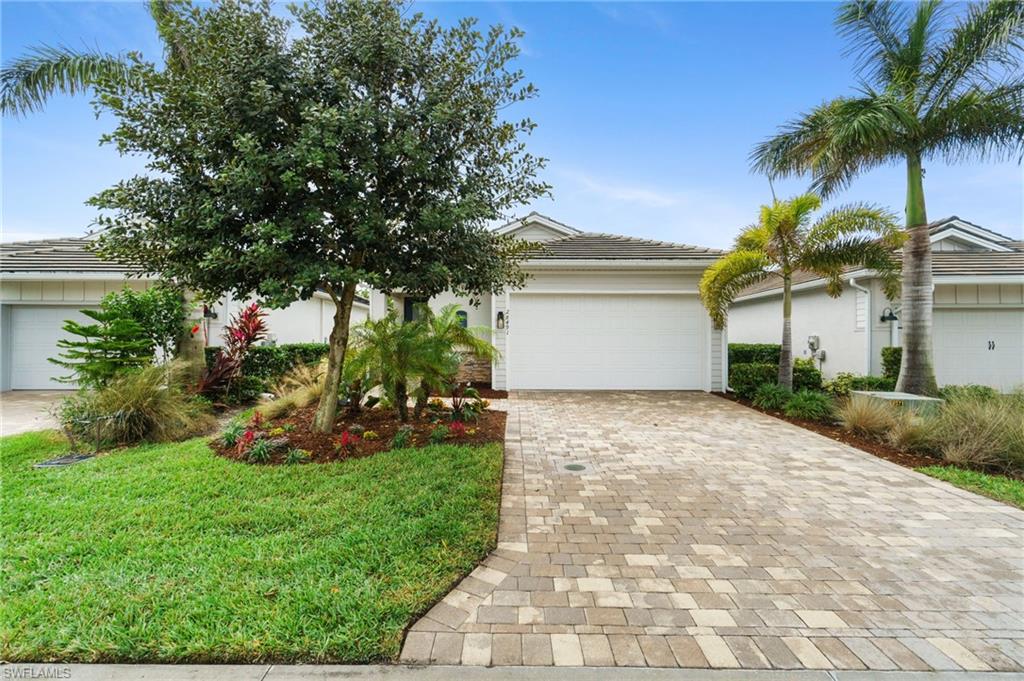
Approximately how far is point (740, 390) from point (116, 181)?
11.3 m

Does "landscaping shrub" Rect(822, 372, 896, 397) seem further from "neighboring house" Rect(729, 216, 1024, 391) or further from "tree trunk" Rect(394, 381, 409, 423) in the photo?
"tree trunk" Rect(394, 381, 409, 423)

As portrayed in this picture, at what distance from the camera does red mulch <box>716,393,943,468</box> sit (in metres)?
5.51

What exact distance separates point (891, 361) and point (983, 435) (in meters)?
5.59

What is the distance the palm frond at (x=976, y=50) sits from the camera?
7.00m

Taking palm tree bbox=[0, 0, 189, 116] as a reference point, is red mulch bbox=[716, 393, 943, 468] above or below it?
below

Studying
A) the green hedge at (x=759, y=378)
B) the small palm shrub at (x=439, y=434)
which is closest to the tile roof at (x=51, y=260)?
the small palm shrub at (x=439, y=434)

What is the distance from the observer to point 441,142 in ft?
16.0

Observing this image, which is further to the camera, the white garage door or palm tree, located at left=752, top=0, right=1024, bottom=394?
the white garage door

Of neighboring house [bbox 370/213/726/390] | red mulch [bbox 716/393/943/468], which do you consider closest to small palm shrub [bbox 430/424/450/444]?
neighboring house [bbox 370/213/726/390]

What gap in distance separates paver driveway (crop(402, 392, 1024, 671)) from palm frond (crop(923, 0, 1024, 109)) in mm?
7295

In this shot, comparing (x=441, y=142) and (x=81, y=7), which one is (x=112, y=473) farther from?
(x=81, y=7)

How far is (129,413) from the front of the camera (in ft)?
19.2

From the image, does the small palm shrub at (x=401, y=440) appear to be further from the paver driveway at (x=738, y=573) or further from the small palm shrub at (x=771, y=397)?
the small palm shrub at (x=771, y=397)

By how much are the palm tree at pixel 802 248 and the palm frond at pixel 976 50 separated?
2.23 m
